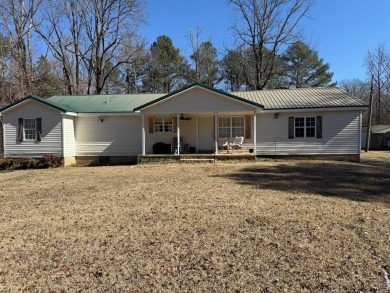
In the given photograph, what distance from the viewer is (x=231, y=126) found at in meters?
18.1

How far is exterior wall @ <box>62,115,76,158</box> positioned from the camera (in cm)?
1694

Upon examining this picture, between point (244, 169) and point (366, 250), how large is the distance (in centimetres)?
881

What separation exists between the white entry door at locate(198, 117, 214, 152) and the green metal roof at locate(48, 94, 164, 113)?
3794 mm

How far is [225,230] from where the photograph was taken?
545cm

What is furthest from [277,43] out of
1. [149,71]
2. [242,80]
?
[149,71]

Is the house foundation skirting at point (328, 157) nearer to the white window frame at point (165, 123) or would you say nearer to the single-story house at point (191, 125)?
the single-story house at point (191, 125)

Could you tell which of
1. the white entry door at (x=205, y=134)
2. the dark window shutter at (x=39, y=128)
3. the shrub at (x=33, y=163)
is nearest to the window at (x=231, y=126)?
the white entry door at (x=205, y=134)

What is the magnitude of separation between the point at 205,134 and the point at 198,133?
42 cm

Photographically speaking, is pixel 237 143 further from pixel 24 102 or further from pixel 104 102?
pixel 24 102

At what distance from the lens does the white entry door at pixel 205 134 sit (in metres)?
18.3

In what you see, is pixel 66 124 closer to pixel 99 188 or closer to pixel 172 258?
pixel 99 188

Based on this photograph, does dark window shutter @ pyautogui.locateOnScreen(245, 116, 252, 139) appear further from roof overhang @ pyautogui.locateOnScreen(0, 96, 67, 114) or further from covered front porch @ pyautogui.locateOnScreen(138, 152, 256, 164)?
roof overhang @ pyautogui.locateOnScreen(0, 96, 67, 114)

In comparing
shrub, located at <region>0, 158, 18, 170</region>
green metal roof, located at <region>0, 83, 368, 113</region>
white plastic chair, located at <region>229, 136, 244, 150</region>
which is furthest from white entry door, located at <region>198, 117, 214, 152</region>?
shrub, located at <region>0, 158, 18, 170</region>

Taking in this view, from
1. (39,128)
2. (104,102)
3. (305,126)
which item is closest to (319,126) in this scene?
(305,126)
